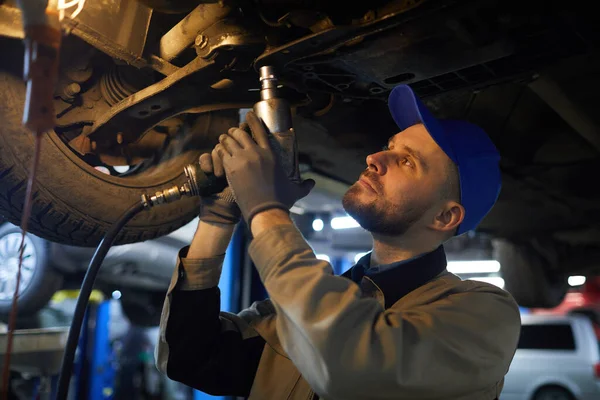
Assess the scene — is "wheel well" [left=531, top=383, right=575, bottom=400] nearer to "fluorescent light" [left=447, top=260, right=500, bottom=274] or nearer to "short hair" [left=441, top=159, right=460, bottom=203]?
"fluorescent light" [left=447, top=260, right=500, bottom=274]

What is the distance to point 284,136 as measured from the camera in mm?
758

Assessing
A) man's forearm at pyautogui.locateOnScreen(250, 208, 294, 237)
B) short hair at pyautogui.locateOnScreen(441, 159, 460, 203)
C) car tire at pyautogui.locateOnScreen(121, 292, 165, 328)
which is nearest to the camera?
man's forearm at pyautogui.locateOnScreen(250, 208, 294, 237)

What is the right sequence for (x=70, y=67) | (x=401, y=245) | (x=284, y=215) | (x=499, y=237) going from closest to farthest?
(x=284, y=215) < (x=401, y=245) < (x=70, y=67) < (x=499, y=237)

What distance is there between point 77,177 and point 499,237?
6.39 ft

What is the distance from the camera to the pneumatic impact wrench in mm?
751

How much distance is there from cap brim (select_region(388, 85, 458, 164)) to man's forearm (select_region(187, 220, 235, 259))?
36 cm

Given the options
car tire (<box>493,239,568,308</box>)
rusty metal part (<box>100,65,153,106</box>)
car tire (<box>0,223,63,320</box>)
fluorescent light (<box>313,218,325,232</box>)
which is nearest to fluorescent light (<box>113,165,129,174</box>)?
rusty metal part (<box>100,65,153,106</box>)

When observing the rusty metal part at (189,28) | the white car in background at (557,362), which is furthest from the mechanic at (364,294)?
the white car in background at (557,362)

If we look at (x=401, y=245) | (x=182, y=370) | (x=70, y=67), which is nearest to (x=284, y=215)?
(x=401, y=245)

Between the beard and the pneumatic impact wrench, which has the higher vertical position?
the pneumatic impact wrench

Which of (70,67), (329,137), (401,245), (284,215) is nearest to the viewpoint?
(284,215)

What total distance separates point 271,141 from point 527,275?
2178 mm

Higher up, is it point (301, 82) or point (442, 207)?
point (301, 82)

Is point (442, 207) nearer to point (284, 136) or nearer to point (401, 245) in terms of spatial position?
point (401, 245)
